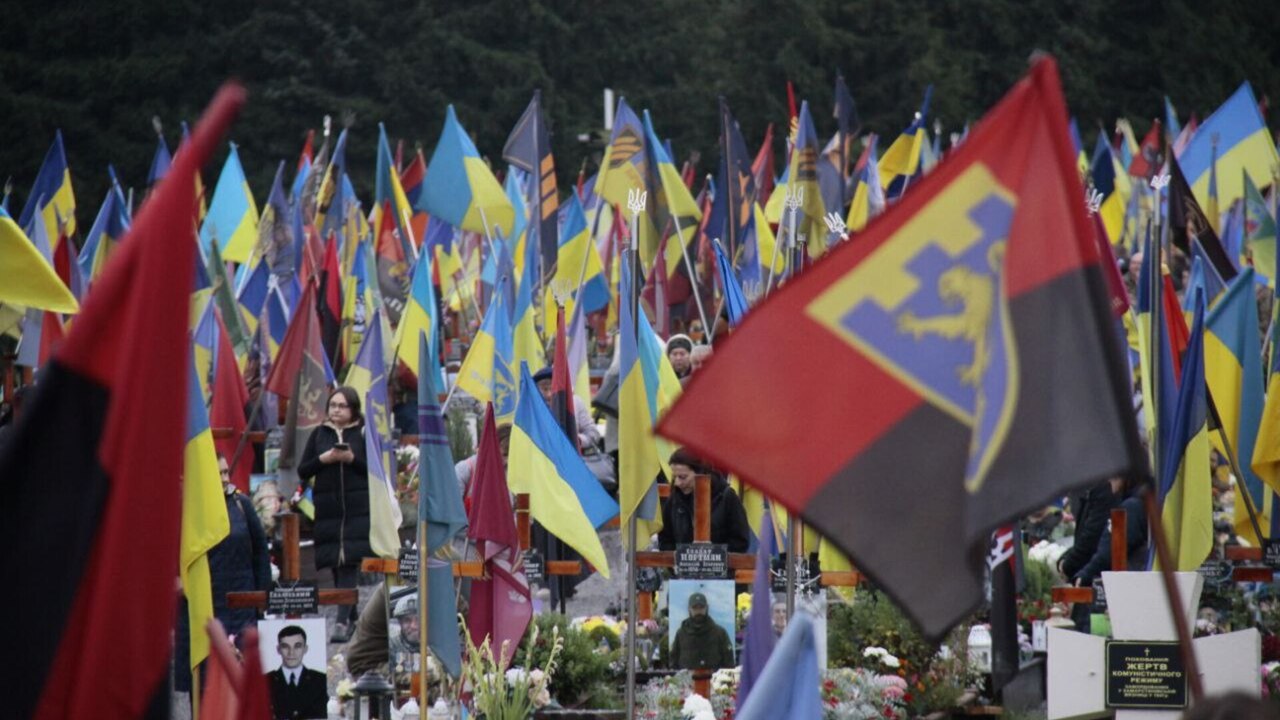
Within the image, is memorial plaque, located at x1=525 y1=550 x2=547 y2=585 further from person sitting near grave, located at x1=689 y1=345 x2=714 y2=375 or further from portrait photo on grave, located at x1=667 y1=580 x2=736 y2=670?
person sitting near grave, located at x1=689 y1=345 x2=714 y2=375

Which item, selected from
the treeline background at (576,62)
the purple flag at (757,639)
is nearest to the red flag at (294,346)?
the purple flag at (757,639)

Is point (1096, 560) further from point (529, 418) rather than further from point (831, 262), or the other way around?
point (831, 262)

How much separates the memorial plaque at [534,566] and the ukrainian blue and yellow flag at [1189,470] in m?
3.17

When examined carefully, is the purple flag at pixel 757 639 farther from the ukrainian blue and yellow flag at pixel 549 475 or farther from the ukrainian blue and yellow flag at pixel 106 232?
the ukrainian blue and yellow flag at pixel 106 232

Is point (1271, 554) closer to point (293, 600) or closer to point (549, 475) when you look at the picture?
point (549, 475)

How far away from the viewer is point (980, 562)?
410 centimetres

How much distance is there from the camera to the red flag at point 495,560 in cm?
994

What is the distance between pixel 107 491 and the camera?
11.6ft

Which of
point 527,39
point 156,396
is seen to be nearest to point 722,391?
point 156,396

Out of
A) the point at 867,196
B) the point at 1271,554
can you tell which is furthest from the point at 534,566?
the point at 867,196

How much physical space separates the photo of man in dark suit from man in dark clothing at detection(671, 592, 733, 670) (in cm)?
188

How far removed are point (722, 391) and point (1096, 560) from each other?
701 centimetres

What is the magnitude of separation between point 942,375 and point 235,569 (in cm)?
A: 653

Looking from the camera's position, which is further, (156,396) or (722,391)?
(722,391)
